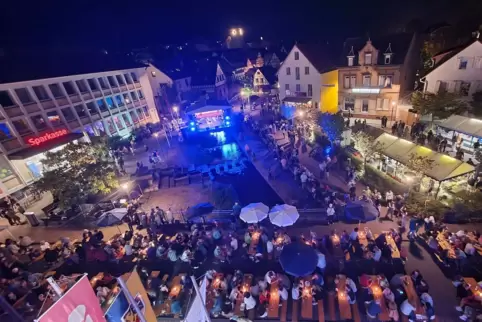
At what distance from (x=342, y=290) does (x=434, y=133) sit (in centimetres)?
2020

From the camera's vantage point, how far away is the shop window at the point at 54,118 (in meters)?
28.8

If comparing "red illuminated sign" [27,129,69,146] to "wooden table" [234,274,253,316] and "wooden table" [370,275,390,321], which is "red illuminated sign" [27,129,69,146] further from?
A: "wooden table" [370,275,390,321]

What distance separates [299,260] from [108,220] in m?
12.5

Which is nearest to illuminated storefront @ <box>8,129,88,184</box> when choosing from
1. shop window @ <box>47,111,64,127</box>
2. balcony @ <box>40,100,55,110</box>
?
shop window @ <box>47,111,64,127</box>

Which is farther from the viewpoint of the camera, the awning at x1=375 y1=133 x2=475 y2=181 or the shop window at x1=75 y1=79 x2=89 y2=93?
the shop window at x1=75 y1=79 x2=89 y2=93

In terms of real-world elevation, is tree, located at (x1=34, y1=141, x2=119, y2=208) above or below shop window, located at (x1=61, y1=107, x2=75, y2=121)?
below

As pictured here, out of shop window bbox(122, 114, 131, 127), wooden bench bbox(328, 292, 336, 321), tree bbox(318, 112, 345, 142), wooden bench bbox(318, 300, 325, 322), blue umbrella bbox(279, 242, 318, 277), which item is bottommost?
wooden bench bbox(328, 292, 336, 321)

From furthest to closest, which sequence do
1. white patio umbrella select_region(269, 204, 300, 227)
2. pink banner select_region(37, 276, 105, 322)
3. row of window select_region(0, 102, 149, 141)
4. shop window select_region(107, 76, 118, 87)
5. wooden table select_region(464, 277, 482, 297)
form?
shop window select_region(107, 76, 118, 87)
row of window select_region(0, 102, 149, 141)
white patio umbrella select_region(269, 204, 300, 227)
wooden table select_region(464, 277, 482, 297)
pink banner select_region(37, 276, 105, 322)

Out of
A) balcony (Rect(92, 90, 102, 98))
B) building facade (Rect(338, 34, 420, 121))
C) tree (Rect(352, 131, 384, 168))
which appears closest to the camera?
tree (Rect(352, 131, 384, 168))

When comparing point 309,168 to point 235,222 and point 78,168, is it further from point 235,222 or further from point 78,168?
point 78,168

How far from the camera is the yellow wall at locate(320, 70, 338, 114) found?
32438 mm

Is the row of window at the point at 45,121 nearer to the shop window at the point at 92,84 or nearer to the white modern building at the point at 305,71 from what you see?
the shop window at the point at 92,84

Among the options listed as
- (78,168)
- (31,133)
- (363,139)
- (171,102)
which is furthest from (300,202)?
(171,102)

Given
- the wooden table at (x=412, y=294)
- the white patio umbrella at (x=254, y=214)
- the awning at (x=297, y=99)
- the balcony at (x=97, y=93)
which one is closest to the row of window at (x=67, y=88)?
the balcony at (x=97, y=93)
